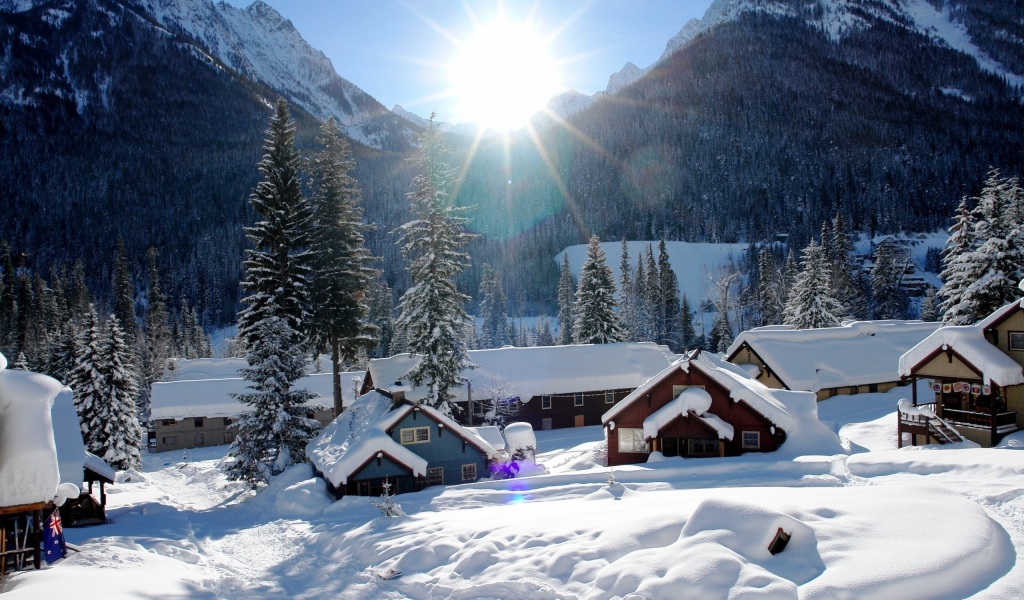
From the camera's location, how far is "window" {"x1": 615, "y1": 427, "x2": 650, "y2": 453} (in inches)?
1121

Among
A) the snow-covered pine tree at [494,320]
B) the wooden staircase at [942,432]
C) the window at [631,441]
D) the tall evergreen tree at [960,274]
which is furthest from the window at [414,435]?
the snow-covered pine tree at [494,320]

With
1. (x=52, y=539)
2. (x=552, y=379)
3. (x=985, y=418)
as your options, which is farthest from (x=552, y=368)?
(x=52, y=539)

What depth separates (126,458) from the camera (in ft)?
121

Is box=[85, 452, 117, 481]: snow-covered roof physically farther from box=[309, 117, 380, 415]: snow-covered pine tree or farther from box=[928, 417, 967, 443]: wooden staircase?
box=[928, 417, 967, 443]: wooden staircase

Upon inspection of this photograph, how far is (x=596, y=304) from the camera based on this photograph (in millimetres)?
51312

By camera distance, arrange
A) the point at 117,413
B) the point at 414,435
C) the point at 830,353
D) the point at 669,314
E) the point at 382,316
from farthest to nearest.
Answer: the point at 382,316 < the point at 669,314 < the point at 830,353 < the point at 117,413 < the point at 414,435

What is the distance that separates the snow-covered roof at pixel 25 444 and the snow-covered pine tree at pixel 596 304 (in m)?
40.5

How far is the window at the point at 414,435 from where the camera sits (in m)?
27.2

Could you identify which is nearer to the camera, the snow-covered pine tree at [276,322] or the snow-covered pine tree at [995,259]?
the snow-covered pine tree at [276,322]

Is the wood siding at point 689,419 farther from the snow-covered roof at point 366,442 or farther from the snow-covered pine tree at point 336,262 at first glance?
the snow-covered pine tree at point 336,262

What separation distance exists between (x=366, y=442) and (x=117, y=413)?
2213 cm

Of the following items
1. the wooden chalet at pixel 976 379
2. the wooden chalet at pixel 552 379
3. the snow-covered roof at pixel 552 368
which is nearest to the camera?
the wooden chalet at pixel 976 379

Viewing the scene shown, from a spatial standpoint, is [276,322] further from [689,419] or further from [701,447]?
[701,447]

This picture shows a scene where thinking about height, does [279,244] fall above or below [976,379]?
above
